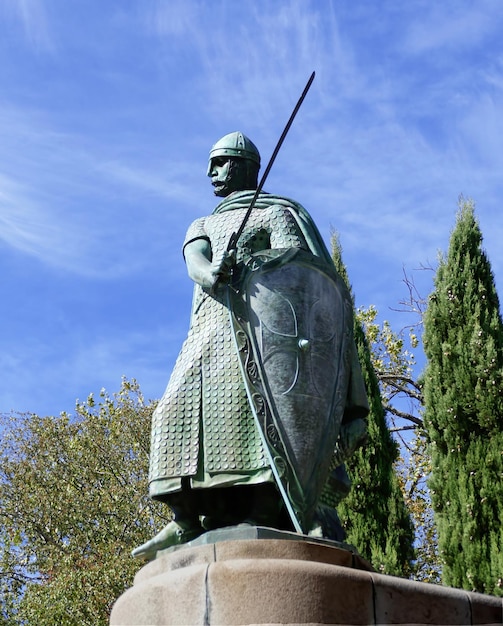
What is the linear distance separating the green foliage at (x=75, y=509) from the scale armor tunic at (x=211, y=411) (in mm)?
9469

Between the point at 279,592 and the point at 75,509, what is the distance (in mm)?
12586

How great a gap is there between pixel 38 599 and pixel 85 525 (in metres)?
1.91

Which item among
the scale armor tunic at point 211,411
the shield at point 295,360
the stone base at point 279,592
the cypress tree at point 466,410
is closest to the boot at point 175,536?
the scale armor tunic at point 211,411

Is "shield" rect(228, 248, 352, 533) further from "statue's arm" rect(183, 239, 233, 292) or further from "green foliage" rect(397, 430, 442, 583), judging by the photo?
"green foliage" rect(397, 430, 442, 583)

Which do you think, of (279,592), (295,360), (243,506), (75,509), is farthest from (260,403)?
(75,509)

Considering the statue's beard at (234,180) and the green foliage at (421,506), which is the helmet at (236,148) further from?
the green foliage at (421,506)

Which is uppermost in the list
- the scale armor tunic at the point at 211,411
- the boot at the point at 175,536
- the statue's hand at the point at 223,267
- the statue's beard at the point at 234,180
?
the statue's beard at the point at 234,180

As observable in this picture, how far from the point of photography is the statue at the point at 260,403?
5.58 m

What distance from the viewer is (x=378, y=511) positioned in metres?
13.4

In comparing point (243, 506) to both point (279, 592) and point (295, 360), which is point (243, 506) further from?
point (279, 592)

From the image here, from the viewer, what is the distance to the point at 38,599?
48.8 ft

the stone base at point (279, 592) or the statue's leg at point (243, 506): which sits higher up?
the statue's leg at point (243, 506)

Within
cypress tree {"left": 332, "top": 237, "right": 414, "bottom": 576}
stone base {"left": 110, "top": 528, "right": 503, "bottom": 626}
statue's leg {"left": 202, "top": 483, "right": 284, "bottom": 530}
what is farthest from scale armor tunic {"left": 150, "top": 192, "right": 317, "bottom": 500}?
cypress tree {"left": 332, "top": 237, "right": 414, "bottom": 576}

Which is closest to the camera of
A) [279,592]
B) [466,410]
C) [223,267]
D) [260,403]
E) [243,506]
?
[279,592]
